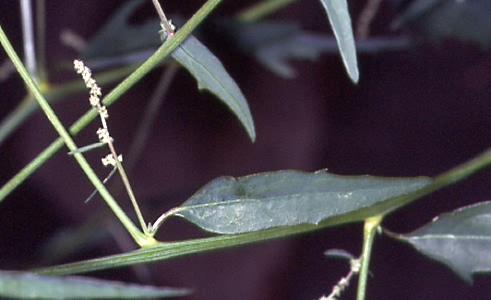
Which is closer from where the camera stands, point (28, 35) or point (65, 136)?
point (65, 136)

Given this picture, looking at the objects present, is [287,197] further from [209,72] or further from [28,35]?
[28,35]

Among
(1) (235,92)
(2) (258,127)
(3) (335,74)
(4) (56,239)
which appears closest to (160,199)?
(4) (56,239)

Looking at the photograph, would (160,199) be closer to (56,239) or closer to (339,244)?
(56,239)

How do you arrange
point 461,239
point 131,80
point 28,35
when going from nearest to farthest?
point 131,80 < point 461,239 < point 28,35

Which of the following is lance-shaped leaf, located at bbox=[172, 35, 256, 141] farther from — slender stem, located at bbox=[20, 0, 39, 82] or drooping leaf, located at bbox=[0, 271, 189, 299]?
slender stem, located at bbox=[20, 0, 39, 82]

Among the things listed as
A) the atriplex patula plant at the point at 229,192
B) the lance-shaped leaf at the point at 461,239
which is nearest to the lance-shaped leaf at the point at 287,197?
the atriplex patula plant at the point at 229,192

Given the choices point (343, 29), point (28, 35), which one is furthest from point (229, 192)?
point (28, 35)
